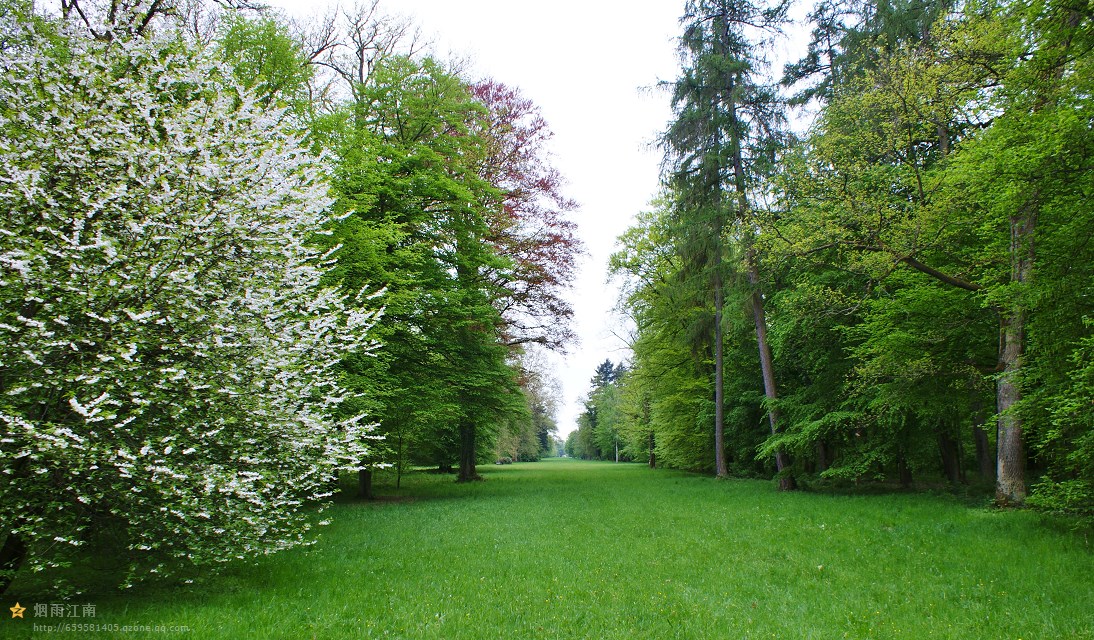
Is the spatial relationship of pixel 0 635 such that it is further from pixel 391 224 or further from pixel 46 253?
pixel 391 224

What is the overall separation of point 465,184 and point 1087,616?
1671 cm

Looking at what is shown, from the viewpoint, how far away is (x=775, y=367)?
20766 millimetres

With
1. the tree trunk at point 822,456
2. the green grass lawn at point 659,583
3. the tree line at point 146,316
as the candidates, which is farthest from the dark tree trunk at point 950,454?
the tree line at point 146,316

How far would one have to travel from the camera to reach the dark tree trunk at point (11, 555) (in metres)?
5.64

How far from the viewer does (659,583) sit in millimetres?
7141

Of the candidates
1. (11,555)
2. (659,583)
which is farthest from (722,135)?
(11,555)

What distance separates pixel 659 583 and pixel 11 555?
729cm

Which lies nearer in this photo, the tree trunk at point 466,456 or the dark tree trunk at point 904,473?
the dark tree trunk at point 904,473

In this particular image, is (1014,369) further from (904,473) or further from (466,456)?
(466,456)

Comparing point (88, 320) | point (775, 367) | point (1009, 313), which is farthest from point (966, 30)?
point (88, 320)

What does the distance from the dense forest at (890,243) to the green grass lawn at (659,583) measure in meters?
2.21

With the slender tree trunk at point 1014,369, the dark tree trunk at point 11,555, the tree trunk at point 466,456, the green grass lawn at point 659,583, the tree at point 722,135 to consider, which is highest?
the tree at point 722,135

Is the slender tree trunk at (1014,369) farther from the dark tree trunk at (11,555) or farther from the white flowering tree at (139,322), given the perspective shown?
the dark tree trunk at (11,555)

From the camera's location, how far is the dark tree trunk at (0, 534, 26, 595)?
222 inches
